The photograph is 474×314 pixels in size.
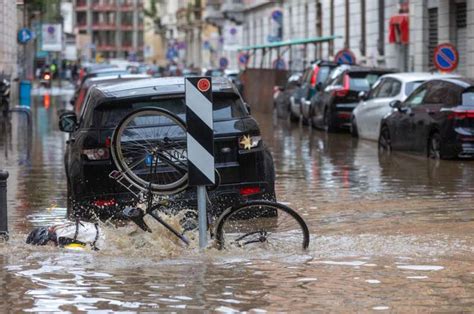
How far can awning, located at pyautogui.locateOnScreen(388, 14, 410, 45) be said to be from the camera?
140ft

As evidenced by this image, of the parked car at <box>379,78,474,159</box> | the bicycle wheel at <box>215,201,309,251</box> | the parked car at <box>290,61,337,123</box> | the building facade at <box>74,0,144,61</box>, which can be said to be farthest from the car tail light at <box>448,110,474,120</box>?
the building facade at <box>74,0,144,61</box>

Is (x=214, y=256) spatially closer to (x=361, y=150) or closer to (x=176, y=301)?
(x=176, y=301)

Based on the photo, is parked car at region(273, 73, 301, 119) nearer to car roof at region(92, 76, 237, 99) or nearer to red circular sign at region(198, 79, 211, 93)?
car roof at region(92, 76, 237, 99)

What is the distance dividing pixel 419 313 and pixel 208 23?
289ft

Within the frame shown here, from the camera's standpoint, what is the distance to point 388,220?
43.3ft

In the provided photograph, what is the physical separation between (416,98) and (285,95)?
17.2 m

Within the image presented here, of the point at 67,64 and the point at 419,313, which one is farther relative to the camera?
the point at 67,64

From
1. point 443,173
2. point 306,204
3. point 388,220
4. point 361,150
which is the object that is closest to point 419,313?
point 388,220

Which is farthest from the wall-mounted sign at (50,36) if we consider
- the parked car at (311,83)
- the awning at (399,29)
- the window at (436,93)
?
the window at (436,93)

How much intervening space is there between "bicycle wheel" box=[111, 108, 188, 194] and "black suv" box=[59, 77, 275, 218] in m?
1.14

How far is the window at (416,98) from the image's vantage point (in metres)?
23.0

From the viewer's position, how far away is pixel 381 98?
27.0m

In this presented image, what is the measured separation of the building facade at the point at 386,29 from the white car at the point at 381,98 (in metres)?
8.99

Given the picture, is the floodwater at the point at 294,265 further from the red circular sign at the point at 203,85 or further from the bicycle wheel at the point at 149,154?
the red circular sign at the point at 203,85
